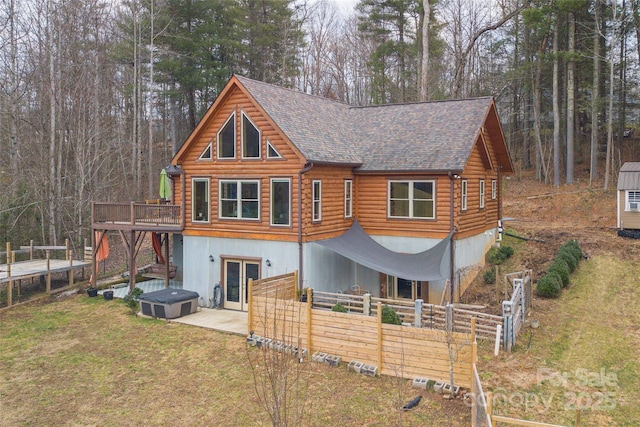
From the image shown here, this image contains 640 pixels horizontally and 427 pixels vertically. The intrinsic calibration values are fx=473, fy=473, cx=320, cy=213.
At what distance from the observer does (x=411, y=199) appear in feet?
56.0

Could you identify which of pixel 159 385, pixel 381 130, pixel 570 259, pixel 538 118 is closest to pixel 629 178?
pixel 570 259

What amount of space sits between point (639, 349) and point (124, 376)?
1261 cm

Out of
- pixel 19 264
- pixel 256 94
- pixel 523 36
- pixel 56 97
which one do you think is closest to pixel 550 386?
pixel 256 94

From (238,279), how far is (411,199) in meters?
6.83

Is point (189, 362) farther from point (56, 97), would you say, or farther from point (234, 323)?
point (56, 97)

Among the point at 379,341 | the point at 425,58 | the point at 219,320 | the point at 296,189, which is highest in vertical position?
the point at 425,58

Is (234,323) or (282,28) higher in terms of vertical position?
(282,28)

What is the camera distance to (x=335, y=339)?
38.2 ft

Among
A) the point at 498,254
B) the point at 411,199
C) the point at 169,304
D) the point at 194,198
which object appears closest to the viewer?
the point at 169,304

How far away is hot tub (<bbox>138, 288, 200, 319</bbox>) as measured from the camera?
1559 cm

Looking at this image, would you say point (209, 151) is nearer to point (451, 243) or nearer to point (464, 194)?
point (451, 243)

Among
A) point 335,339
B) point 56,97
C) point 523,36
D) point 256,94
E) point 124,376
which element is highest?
point 523,36

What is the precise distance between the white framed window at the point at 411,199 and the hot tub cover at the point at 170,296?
772 centimetres

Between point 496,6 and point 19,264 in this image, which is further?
point 496,6
